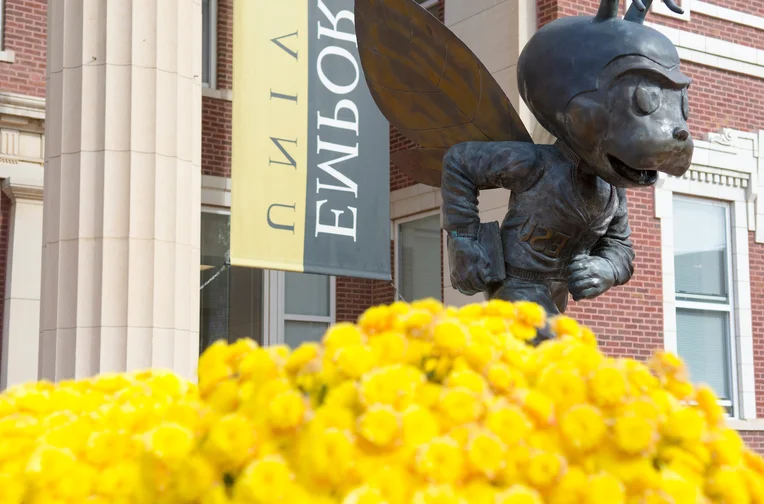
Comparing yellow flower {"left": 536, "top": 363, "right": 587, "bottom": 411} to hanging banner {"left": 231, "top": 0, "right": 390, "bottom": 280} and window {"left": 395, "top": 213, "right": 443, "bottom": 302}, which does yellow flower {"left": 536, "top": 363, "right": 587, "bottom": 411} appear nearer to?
hanging banner {"left": 231, "top": 0, "right": 390, "bottom": 280}

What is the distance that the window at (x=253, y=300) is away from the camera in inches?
520

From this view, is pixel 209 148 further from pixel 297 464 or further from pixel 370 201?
pixel 297 464

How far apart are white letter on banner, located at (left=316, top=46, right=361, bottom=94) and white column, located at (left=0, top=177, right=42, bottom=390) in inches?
137

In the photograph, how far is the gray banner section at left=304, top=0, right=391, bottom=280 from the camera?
424 inches

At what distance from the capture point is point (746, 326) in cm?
1238

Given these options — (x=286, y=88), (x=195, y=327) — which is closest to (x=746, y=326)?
(x=286, y=88)

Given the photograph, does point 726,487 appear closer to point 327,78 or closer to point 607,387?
point 607,387

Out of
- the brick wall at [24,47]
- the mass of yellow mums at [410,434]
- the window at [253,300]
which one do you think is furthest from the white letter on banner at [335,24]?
the mass of yellow mums at [410,434]

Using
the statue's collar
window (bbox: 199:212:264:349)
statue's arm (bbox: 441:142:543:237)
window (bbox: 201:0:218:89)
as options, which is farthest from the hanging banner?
the statue's collar

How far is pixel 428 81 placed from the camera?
13.8 ft

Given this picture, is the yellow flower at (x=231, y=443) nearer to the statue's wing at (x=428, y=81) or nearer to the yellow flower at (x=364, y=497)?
the yellow flower at (x=364, y=497)

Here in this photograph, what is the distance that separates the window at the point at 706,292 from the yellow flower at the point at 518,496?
1137 centimetres

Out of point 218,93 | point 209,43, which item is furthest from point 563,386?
point 209,43

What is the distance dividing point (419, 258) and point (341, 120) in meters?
3.05
